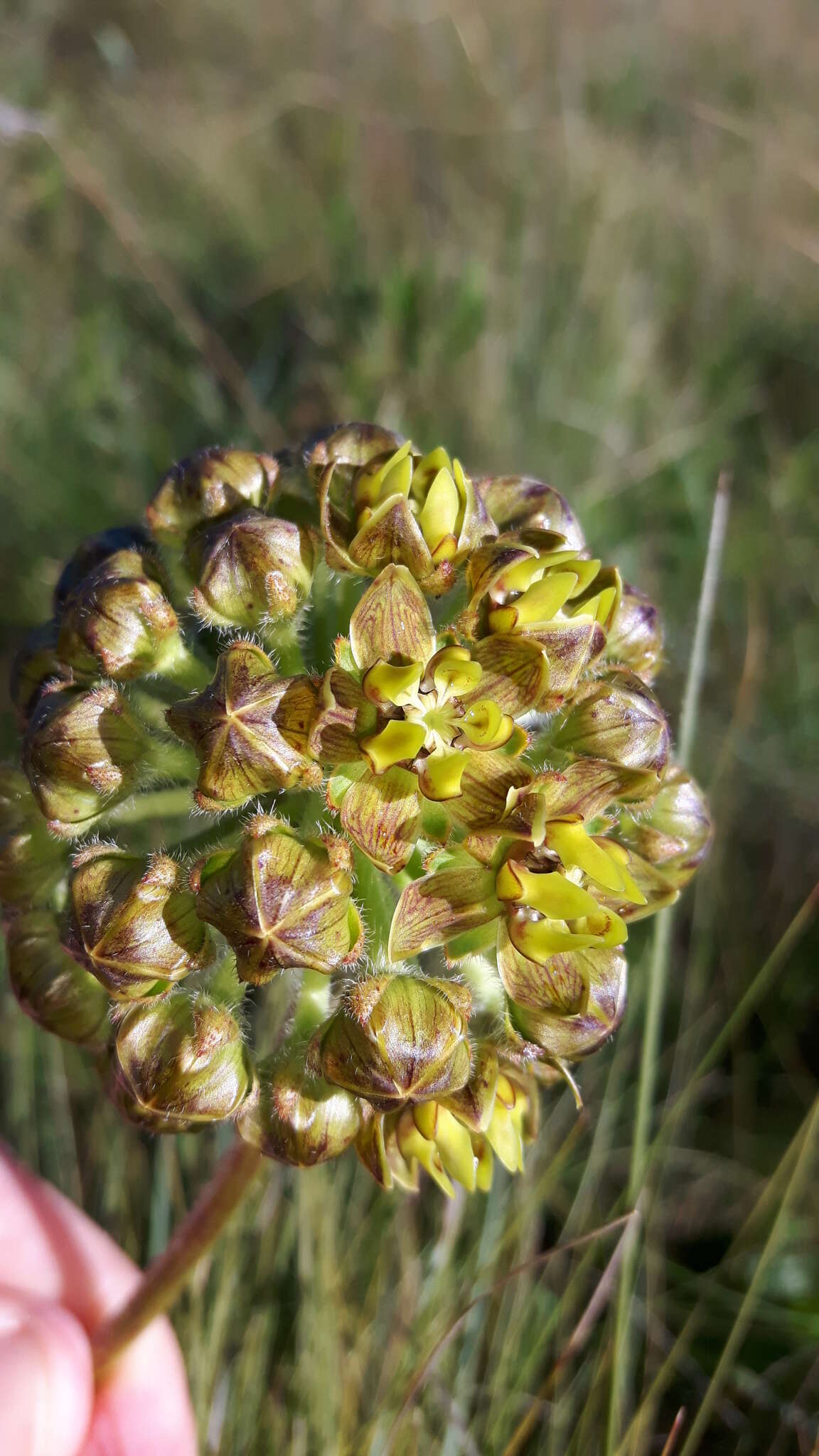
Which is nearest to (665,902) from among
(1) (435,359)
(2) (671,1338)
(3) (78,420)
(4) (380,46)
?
(2) (671,1338)

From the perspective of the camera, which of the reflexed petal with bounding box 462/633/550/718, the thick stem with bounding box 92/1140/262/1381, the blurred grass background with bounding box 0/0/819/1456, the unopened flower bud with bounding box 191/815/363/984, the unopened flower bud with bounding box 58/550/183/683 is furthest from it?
the blurred grass background with bounding box 0/0/819/1456

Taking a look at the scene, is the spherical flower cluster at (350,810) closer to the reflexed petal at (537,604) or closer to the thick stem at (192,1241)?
the reflexed petal at (537,604)

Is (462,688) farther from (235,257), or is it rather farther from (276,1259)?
(235,257)

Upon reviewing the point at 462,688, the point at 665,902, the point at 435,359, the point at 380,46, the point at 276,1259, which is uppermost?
the point at 380,46

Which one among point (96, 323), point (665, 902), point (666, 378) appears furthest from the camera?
point (666, 378)

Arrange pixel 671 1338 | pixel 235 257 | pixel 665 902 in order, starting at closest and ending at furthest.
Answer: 1. pixel 665 902
2. pixel 671 1338
3. pixel 235 257

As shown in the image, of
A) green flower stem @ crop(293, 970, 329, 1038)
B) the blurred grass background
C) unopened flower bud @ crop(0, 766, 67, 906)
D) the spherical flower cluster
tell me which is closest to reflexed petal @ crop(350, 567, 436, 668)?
the spherical flower cluster

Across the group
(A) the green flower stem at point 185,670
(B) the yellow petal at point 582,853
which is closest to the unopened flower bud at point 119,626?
(A) the green flower stem at point 185,670

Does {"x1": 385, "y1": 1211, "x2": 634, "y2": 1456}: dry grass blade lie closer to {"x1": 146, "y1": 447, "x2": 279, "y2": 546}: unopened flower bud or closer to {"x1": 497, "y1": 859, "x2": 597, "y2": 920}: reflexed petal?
{"x1": 497, "y1": 859, "x2": 597, "y2": 920}: reflexed petal
